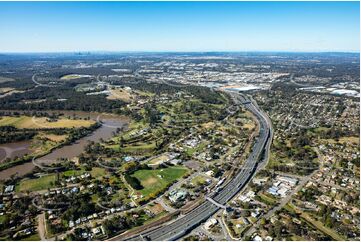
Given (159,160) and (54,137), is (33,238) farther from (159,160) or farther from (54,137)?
(54,137)

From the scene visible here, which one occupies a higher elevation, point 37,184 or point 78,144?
point 37,184

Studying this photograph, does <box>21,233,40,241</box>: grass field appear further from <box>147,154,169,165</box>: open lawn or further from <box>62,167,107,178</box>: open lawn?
<box>147,154,169,165</box>: open lawn

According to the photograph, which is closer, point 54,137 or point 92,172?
point 92,172

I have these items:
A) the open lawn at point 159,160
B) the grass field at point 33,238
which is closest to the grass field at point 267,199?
the open lawn at point 159,160

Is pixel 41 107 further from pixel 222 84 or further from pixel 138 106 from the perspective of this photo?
pixel 222 84

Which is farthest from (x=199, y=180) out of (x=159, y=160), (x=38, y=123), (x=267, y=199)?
(x=38, y=123)

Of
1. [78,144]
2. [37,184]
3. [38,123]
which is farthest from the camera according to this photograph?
[38,123]

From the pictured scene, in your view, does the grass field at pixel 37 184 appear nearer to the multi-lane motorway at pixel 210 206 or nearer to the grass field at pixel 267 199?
the multi-lane motorway at pixel 210 206
